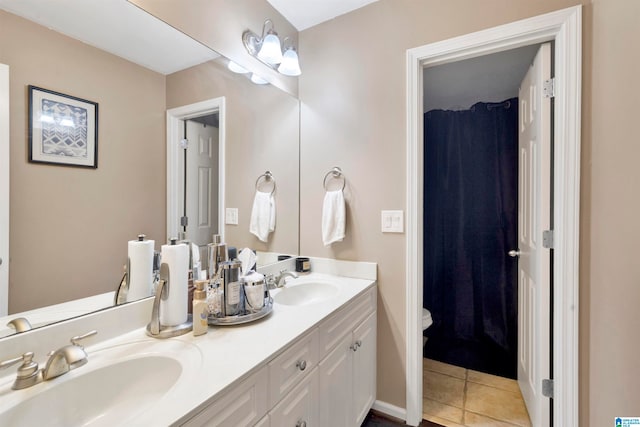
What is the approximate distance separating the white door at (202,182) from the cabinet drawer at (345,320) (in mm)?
675

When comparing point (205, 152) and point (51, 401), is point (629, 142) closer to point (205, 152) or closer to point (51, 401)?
point (205, 152)

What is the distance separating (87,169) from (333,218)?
1.20 meters

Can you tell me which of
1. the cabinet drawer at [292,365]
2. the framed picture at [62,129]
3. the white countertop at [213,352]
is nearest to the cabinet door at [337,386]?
the cabinet drawer at [292,365]

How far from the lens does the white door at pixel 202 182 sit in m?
1.33

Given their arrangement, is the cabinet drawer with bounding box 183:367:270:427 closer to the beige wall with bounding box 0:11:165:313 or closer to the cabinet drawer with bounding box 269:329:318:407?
the cabinet drawer with bounding box 269:329:318:407

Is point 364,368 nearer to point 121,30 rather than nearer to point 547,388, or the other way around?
point 547,388

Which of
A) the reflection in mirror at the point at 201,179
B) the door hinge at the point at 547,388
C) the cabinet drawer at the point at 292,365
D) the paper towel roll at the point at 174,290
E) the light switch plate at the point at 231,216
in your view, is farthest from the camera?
the light switch plate at the point at 231,216

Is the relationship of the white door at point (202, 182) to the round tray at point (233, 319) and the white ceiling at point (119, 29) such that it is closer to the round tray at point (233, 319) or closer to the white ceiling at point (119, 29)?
the white ceiling at point (119, 29)

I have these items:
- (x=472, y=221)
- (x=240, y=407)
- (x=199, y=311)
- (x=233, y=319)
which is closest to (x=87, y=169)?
(x=199, y=311)

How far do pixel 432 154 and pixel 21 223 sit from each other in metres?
2.78

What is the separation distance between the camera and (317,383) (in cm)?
114

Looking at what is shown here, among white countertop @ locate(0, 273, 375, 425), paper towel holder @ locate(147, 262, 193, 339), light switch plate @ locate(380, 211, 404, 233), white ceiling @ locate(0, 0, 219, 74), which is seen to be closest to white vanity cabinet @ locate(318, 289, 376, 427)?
white countertop @ locate(0, 273, 375, 425)

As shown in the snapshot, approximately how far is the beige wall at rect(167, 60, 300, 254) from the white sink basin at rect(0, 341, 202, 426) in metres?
0.73

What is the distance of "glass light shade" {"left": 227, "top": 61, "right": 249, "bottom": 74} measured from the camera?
153 cm
